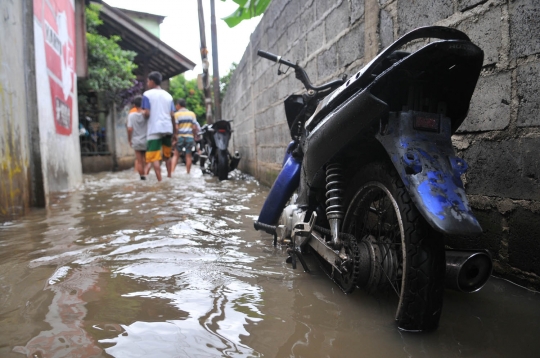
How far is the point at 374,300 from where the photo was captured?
1.63 metres

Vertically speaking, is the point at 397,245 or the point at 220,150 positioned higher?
the point at 220,150

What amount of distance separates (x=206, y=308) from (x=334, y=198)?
2.25ft

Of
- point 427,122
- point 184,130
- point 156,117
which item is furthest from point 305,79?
point 184,130

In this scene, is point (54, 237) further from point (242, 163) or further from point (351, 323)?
point (242, 163)

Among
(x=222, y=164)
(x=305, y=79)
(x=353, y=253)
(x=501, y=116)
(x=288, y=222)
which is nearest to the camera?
(x=353, y=253)

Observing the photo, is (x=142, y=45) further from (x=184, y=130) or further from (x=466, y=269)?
→ (x=466, y=269)

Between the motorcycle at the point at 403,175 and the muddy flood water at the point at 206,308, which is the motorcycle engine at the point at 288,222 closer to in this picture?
the muddy flood water at the point at 206,308

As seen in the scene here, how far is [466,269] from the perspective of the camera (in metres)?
1.38

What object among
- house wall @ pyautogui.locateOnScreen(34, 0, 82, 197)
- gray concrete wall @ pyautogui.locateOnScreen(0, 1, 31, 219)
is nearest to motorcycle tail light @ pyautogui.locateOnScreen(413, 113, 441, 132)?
gray concrete wall @ pyautogui.locateOnScreen(0, 1, 31, 219)

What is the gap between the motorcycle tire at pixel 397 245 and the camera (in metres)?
1.25

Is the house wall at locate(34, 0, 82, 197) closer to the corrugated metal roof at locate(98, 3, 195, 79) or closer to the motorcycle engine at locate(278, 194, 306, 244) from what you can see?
the motorcycle engine at locate(278, 194, 306, 244)

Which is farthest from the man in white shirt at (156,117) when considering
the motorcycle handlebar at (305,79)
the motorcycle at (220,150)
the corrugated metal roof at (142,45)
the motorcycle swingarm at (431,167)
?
the corrugated metal roof at (142,45)

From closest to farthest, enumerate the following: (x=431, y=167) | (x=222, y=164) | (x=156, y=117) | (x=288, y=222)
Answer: (x=431, y=167) < (x=288, y=222) < (x=156, y=117) < (x=222, y=164)

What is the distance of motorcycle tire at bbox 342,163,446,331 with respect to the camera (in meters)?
1.25
